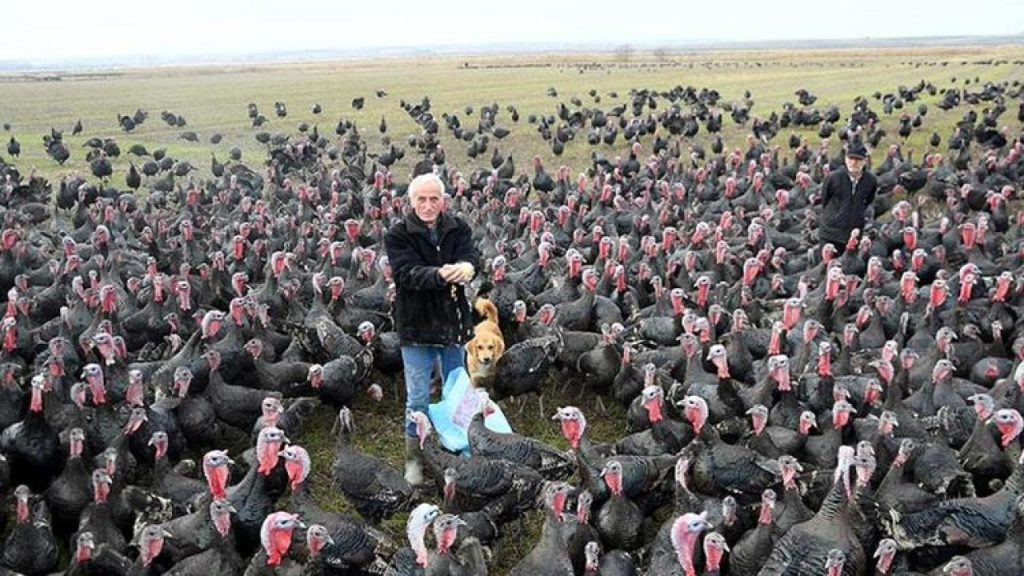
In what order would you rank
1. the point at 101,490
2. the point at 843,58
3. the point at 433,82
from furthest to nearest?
the point at 843,58 → the point at 433,82 → the point at 101,490

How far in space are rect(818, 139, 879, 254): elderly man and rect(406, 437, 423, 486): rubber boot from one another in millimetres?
7666

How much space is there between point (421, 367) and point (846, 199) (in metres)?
Result: 7.51

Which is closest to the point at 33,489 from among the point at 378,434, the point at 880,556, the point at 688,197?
the point at 378,434

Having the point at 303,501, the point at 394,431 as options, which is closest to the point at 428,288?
the point at 303,501

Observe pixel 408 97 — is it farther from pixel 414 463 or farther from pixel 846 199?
pixel 414 463

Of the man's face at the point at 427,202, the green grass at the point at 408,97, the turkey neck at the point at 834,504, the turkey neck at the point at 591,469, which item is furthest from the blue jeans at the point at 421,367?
the green grass at the point at 408,97

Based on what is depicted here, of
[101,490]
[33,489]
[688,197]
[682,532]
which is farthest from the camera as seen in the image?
[688,197]

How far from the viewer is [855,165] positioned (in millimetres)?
12258

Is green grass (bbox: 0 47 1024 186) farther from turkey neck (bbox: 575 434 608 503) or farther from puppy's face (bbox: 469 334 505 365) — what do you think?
turkey neck (bbox: 575 434 608 503)

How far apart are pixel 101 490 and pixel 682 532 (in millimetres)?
4329

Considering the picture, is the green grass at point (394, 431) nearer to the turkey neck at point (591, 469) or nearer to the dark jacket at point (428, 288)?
the turkey neck at point (591, 469)

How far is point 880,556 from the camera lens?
232 inches

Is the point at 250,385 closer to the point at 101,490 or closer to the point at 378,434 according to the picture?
the point at 378,434

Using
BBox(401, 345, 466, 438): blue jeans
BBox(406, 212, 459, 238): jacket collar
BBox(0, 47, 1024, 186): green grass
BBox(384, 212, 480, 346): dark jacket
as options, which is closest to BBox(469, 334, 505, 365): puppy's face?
BBox(401, 345, 466, 438): blue jeans
